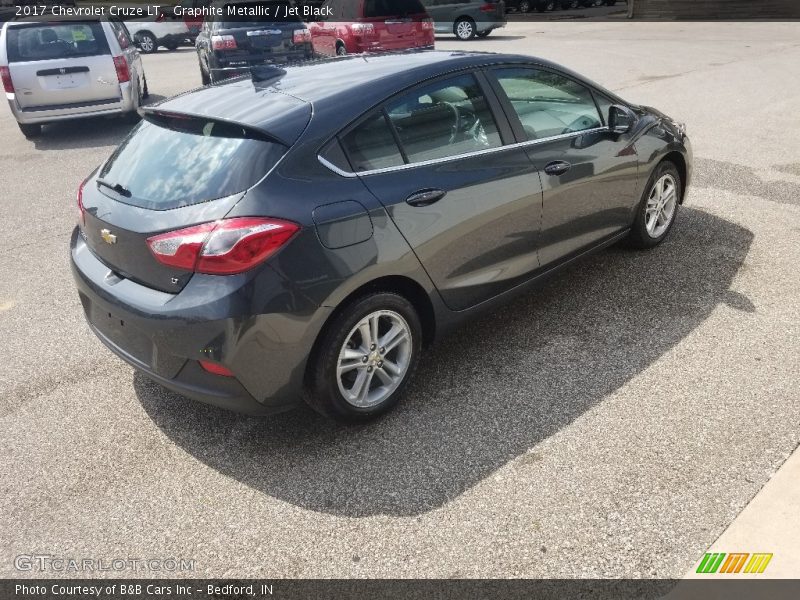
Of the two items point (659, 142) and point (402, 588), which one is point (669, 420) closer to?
point (402, 588)

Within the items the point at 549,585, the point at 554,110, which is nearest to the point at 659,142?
Result: the point at 554,110

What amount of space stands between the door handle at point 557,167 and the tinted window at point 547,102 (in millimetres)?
174

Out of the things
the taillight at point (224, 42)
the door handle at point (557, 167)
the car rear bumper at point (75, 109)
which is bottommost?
the car rear bumper at point (75, 109)

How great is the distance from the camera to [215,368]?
2.92 metres

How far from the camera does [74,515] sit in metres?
2.93

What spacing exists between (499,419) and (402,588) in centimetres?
111

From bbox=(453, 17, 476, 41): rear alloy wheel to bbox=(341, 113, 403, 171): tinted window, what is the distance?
65.0 feet

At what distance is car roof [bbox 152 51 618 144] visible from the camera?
3.19 metres

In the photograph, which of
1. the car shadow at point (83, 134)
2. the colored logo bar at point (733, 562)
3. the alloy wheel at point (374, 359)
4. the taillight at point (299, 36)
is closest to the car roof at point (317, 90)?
the alloy wheel at point (374, 359)

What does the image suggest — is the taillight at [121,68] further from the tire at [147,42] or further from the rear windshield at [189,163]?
the tire at [147,42]

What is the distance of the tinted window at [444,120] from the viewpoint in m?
3.44

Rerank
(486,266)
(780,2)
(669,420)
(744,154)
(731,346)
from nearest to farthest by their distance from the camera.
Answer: (669,420) → (486,266) → (731,346) → (744,154) → (780,2)

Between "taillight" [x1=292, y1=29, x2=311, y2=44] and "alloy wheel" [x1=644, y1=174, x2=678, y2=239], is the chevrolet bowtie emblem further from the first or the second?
"taillight" [x1=292, y1=29, x2=311, y2=44]

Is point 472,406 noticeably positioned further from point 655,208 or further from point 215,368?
point 655,208
